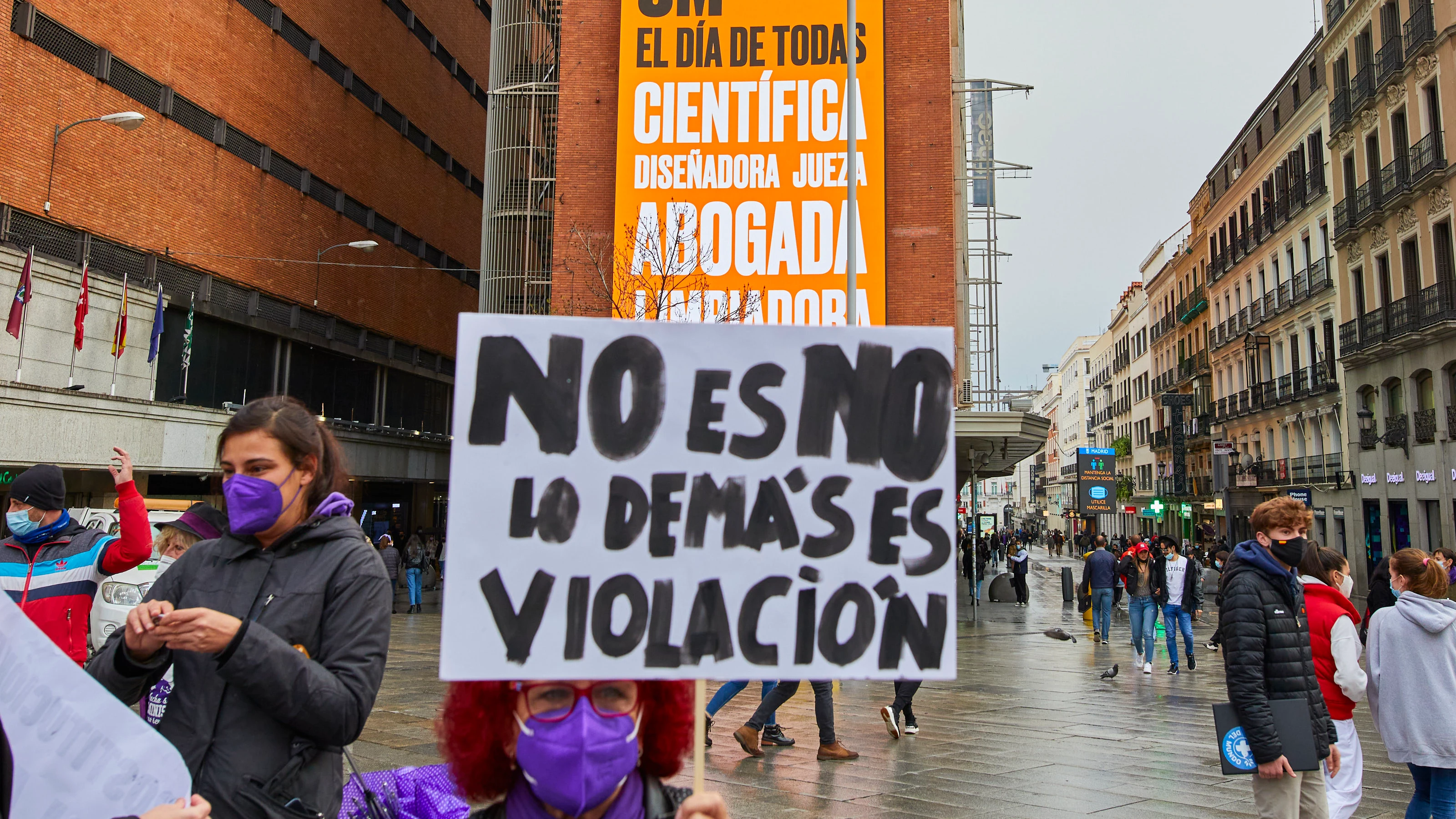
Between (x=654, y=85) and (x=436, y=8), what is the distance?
2009 cm

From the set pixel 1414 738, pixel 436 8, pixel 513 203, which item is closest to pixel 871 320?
pixel 513 203

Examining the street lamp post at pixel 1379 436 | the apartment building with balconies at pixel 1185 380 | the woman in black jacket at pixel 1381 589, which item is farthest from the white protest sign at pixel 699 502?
the apartment building with balconies at pixel 1185 380

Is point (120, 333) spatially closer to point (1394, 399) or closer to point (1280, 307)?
point (1394, 399)

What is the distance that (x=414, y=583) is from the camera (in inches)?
892

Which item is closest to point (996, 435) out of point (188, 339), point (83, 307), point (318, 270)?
point (83, 307)

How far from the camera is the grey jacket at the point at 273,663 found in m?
2.41

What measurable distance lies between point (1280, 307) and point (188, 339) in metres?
39.8

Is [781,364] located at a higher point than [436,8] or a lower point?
lower

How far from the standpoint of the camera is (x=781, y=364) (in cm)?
259

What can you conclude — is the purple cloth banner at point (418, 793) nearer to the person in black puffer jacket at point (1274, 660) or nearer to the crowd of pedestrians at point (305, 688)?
the crowd of pedestrians at point (305, 688)

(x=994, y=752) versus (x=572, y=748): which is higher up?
(x=572, y=748)

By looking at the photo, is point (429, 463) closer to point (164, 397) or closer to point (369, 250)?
point (369, 250)

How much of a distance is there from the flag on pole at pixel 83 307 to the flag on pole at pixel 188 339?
3.28 m

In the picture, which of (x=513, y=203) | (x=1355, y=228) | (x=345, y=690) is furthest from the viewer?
(x=1355, y=228)
